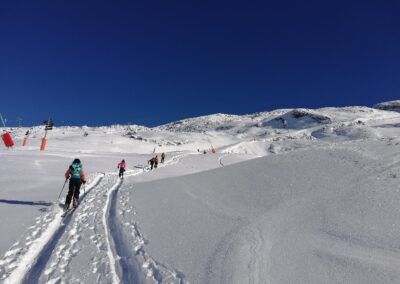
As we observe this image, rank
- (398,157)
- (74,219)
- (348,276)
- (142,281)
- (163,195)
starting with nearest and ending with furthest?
(348,276)
(142,281)
(74,219)
(398,157)
(163,195)

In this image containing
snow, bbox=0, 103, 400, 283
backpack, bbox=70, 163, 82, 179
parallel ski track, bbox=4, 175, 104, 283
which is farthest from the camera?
backpack, bbox=70, 163, 82, 179

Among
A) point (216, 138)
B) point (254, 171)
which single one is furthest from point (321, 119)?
point (254, 171)

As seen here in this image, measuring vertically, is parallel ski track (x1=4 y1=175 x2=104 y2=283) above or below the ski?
below

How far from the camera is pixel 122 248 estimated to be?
811 cm

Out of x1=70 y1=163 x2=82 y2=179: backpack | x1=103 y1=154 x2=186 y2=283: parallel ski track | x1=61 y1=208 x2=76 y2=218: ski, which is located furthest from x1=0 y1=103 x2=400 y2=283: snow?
x1=70 y1=163 x2=82 y2=179: backpack

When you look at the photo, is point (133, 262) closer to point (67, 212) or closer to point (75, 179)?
point (67, 212)

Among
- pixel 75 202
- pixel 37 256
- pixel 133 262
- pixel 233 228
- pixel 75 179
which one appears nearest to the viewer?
pixel 133 262

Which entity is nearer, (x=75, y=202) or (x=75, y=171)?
(x=75, y=202)

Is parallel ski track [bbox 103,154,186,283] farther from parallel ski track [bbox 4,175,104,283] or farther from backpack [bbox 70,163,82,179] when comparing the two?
backpack [bbox 70,163,82,179]

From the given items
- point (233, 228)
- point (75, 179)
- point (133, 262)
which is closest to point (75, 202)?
point (75, 179)

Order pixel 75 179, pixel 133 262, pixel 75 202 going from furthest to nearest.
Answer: pixel 75 179, pixel 75 202, pixel 133 262

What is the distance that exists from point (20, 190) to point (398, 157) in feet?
55.6

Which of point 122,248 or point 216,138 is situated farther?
point 216,138

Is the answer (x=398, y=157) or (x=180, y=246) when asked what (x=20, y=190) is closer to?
(x=180, y=246)
